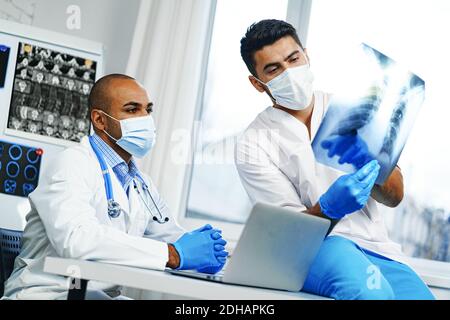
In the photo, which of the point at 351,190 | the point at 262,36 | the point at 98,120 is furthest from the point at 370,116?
the point at 98,120

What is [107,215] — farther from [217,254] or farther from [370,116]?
[370,116]

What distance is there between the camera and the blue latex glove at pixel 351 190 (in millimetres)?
1456

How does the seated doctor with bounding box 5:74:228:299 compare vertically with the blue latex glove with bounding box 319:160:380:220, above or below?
below

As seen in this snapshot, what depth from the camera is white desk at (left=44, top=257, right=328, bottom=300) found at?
1.11m

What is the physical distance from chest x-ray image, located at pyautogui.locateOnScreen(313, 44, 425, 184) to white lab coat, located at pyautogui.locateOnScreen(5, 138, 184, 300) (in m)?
0.46

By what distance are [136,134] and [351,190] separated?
30.8 inches

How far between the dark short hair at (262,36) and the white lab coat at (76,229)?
542 mm

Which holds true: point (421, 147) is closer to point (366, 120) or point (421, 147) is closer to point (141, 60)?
point (141, 60)

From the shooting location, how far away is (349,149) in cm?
155

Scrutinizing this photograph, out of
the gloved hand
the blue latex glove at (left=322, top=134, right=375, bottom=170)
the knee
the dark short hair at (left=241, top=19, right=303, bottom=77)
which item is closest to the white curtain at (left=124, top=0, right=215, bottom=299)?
the dark short hair at (left=241, top=19, right=303, bottom=77)

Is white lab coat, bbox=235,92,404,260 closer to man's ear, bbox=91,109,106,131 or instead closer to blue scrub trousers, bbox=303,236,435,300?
blue scrub trousers, bbox=303,236,435,300

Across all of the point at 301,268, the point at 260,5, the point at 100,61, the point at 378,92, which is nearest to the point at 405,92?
the point at 378,92

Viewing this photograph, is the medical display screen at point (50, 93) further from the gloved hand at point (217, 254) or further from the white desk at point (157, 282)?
the white desk at point (157, 282)

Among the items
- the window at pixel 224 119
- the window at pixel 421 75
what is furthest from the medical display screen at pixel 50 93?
the window at pixel 421 75
